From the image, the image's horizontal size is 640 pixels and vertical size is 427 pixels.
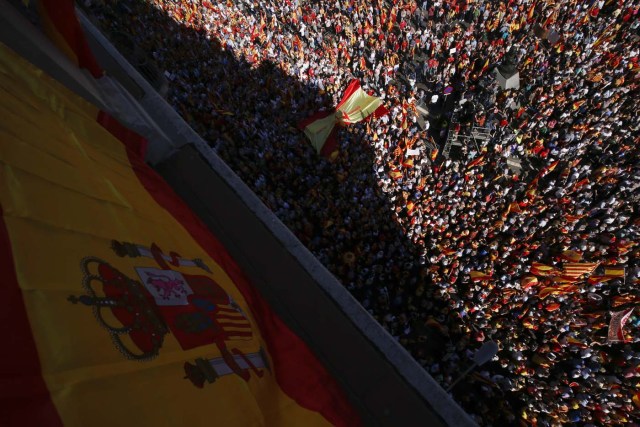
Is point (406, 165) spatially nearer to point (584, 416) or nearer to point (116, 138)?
point (584, 416)

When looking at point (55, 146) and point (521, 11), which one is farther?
point (521, 11)

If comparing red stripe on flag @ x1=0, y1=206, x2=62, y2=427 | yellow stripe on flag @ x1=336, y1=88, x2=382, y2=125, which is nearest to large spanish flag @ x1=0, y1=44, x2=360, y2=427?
red stripe on flag @ x1=0, y1=206, x2=62, y2=427

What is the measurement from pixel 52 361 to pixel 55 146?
3477mm

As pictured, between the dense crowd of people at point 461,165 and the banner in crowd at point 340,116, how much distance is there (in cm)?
46

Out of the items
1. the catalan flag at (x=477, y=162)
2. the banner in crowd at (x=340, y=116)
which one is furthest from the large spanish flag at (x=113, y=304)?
the catalan flag at (x=477, y=162)

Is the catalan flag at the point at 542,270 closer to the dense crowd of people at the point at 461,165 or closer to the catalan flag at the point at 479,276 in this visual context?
the dense crowd of people at the point at 461,165

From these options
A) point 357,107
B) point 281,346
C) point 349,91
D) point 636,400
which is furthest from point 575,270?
point 349,91

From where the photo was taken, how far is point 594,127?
46.1 feet

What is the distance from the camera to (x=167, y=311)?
14.1ft

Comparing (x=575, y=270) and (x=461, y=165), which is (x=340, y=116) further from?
(x=575, y=270)

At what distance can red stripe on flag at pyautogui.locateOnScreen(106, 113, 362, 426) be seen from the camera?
18.5ft

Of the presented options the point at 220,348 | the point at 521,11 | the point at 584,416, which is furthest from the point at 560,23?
the point at 220,348

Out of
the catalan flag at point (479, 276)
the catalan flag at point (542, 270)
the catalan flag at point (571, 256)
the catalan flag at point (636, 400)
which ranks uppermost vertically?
the catalan flag at point (571, 256)

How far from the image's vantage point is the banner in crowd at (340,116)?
14.1 m
